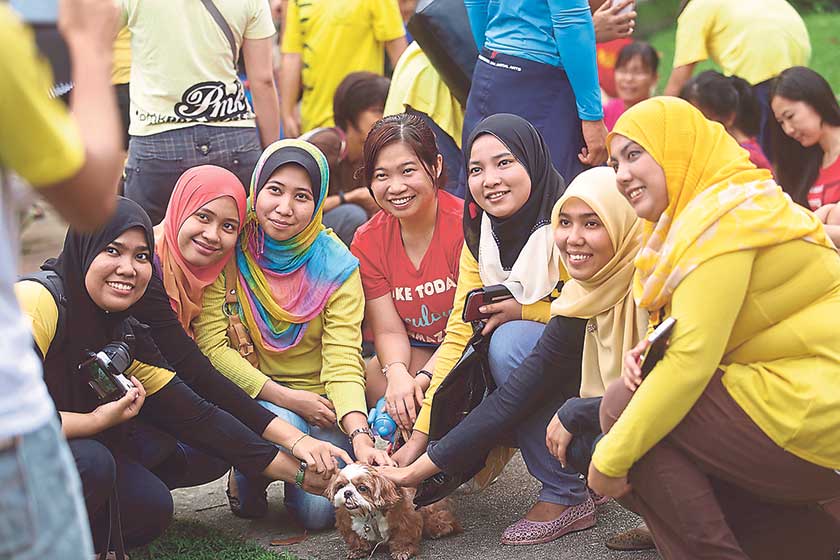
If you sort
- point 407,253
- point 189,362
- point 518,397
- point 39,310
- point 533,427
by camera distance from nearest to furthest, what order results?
point 39,310 < point 518,397 < point 533,427 < point 189,362 < point 407,253

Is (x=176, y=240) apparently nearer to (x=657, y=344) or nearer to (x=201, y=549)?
(x=201, y=549)

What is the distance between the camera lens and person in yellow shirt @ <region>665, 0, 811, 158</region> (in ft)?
19.4

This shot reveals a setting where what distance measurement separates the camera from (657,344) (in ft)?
8.94

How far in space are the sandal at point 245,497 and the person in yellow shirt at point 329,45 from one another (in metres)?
2.75

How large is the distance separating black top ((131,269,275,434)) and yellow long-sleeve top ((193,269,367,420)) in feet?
0.62

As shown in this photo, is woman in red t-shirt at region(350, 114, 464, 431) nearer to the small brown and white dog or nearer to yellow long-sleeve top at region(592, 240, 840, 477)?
the small brown and white dog

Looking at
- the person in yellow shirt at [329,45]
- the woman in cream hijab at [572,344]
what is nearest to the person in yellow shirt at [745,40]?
the person in yellow shirt at [329,45]

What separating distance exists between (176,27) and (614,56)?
4355mm

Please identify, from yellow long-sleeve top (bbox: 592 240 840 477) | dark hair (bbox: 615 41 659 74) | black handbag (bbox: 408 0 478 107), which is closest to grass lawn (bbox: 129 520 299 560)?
yellow long-sleeve top (bbox: 592 240 840 477)

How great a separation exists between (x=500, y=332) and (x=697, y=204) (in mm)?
1054

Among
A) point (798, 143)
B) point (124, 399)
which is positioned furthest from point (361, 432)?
point (798, 143)

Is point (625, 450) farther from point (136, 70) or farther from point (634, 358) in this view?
point (136, 70)

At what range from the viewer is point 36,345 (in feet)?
10.2

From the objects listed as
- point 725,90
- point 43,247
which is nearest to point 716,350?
point 725,90
